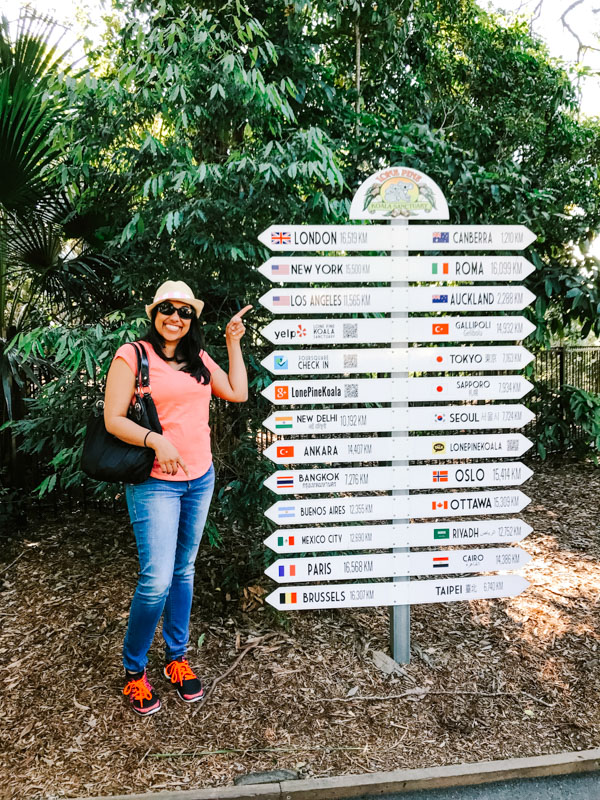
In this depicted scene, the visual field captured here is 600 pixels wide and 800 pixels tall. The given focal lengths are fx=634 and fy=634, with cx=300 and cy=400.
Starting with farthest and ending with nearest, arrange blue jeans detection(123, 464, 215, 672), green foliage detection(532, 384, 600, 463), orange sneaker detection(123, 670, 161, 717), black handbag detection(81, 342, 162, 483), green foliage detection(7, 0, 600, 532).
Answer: green foliage detection(532, 384, 600, 463) → green foliage detection(7, 0, 600, 532) → orange sneaker detection(123, 670, 161, 717) → blue jeans detection(123, 464, 215, 672) → black handbag detection(81, 342, 162, 483)

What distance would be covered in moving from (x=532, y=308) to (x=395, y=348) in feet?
8.04

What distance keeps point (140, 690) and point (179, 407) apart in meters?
1.42

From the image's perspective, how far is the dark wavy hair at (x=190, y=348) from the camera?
2857mm

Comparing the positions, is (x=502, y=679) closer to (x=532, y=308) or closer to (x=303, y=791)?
(x=303, y=791)

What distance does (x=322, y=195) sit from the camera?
3.50 m

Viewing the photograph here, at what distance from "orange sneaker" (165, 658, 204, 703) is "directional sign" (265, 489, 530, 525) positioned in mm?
873

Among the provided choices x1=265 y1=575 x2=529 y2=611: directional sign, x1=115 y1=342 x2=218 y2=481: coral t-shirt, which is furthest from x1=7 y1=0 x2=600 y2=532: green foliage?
x1=115 y1=342 x2=218 y2=481: coral t-shirt

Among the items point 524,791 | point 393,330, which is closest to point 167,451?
point 393,330

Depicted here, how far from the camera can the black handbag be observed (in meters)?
2.66

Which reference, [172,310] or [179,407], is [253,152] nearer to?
[172,310]

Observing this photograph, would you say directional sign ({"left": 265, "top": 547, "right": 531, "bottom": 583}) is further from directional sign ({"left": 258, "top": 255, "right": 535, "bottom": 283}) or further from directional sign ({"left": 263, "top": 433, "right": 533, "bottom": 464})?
directional sign ({"left": 258, "top": 255, "right": 535, "bottom": 283})

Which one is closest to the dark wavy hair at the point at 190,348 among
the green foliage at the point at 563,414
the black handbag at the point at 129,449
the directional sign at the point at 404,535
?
the black handbag at the point at 129,449

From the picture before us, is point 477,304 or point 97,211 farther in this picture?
point 97,211

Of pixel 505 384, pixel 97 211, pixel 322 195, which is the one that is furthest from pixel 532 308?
pixel 97 211
